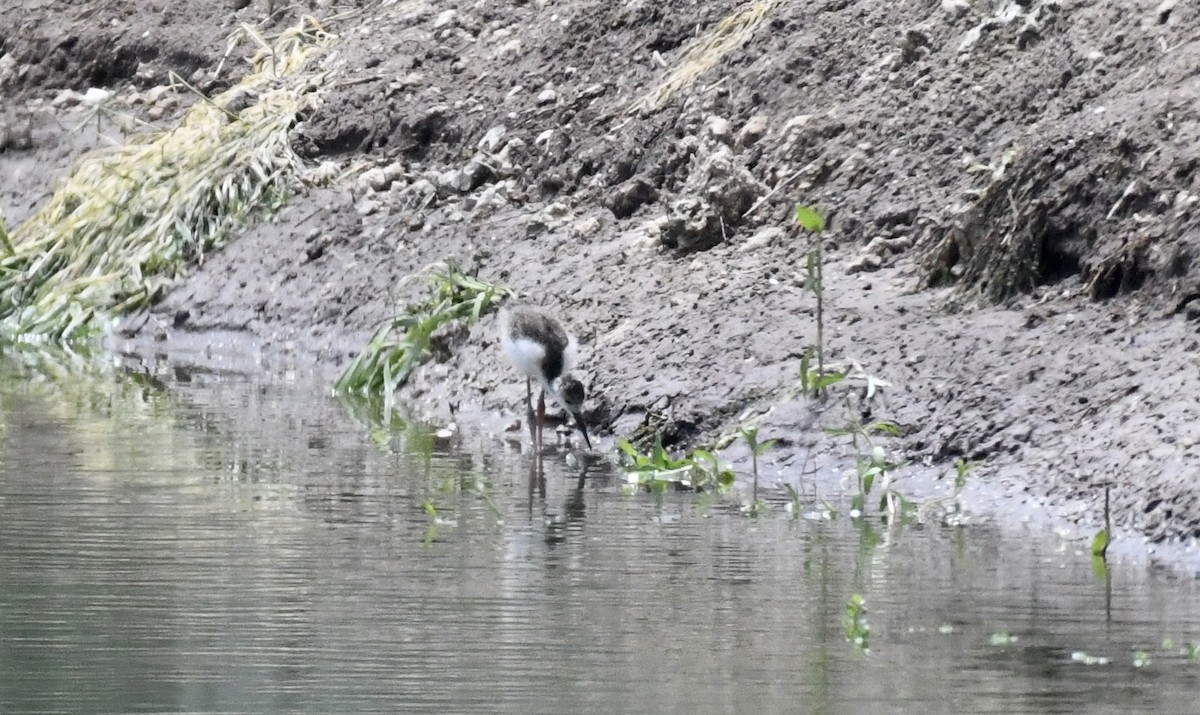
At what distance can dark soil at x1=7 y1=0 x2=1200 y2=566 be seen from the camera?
10938 millimetres

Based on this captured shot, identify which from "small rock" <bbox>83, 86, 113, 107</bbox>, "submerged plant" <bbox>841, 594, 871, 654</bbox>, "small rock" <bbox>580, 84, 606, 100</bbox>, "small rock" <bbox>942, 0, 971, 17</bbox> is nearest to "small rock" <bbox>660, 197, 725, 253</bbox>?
"small rock" <bbox>942, 0, 971, 17</bbox>

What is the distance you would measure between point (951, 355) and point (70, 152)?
11.6 m

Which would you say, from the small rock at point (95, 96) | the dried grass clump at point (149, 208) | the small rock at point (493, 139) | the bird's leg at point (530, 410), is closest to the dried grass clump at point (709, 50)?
the small rock at point (493, 139)

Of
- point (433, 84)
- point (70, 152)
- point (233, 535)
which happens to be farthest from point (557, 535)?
point (70, 152)

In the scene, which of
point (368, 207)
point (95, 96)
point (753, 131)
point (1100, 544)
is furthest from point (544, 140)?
point (1100, 544)

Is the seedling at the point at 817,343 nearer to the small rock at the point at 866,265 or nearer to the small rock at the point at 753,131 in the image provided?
the small rock at the point at 866,265

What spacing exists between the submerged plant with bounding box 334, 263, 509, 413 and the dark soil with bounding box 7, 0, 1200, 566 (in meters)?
0.16

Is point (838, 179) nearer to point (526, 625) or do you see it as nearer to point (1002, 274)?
point (1002, 274)

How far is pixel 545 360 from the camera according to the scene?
1227 cm

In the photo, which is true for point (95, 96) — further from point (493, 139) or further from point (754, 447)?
point (754, 447)

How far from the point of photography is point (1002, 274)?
12070mm

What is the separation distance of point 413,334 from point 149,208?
5149 millimetres

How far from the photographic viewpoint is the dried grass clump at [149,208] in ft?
60.0

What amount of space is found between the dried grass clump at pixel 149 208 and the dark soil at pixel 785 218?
375mm
